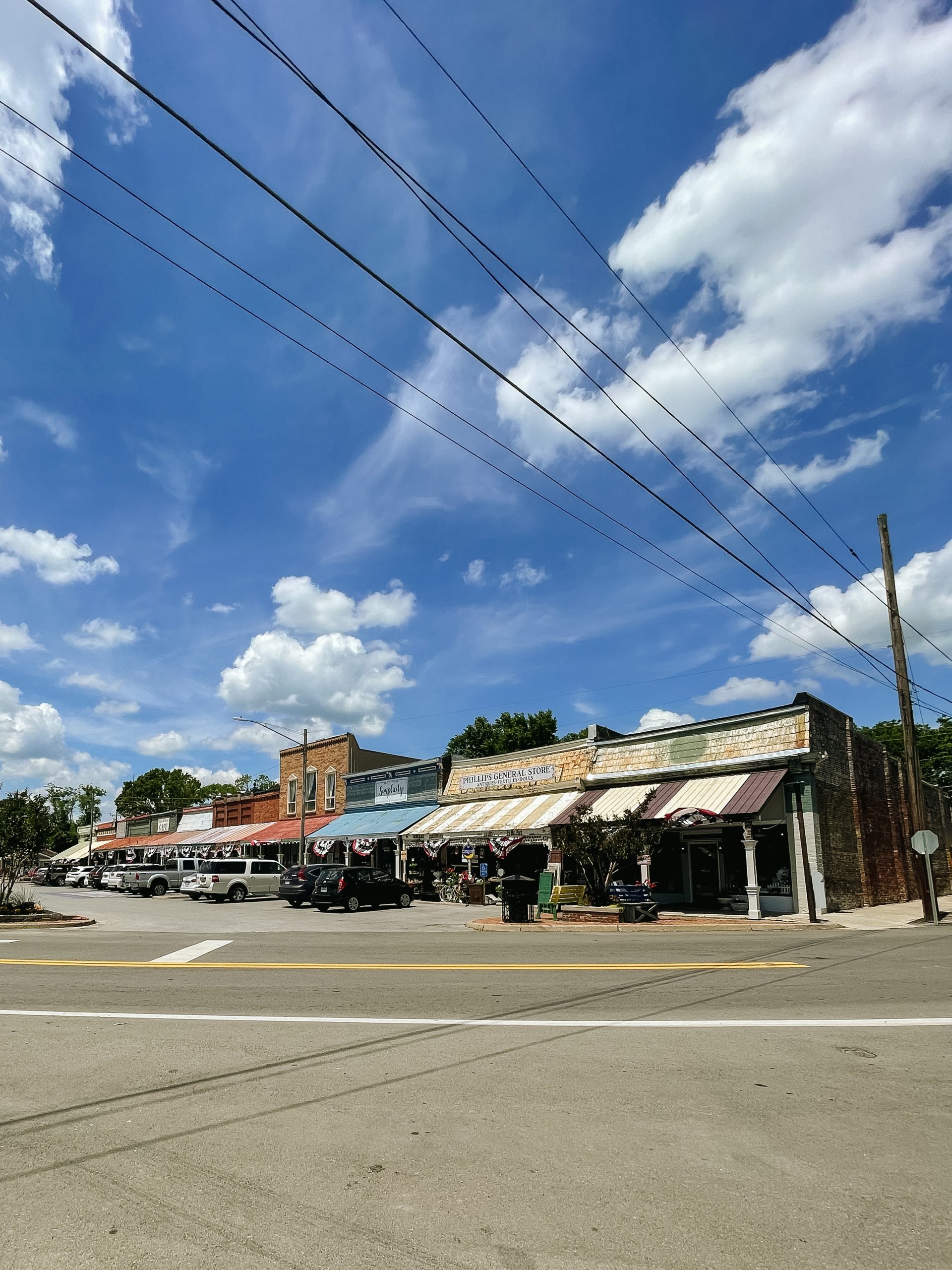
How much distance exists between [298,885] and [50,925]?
34.4 ft

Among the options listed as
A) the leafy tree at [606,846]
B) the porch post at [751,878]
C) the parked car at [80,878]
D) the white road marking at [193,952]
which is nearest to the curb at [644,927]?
the porch post at [751,878]

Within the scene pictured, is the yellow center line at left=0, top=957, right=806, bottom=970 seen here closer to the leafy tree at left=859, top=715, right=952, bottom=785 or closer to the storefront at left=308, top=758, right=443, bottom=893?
the storefront at left=308, top=758, right=443, bottom=893

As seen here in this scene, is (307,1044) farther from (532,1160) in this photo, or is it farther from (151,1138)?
(532,1160)

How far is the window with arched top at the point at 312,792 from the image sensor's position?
4816cm

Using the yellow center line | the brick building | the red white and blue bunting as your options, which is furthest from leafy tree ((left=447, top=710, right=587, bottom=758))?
the yellow center line

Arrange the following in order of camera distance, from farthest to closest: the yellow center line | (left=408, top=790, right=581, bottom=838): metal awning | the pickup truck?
1. the pickup truck
2. (left=408, top=790, right=581, bottom=838): metal awning
3. the yellow center line

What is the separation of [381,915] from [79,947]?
11.8 m

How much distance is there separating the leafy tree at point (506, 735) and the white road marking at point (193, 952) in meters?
51.1

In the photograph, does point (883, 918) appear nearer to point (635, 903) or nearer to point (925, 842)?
point (925, 842)

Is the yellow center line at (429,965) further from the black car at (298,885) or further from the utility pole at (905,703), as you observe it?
the black car at (298,885)

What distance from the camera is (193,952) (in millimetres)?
15445

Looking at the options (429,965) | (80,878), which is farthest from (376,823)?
(80,878)

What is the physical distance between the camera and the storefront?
124ft

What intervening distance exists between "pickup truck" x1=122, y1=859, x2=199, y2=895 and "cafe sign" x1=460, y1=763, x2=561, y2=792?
14913 millimetres
